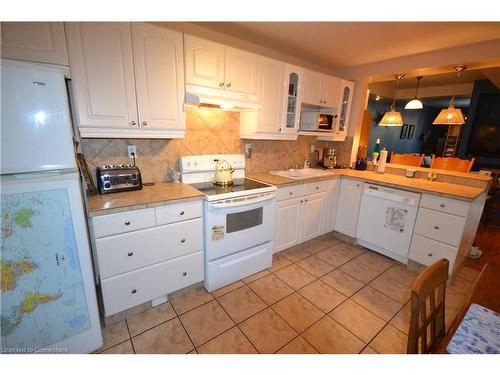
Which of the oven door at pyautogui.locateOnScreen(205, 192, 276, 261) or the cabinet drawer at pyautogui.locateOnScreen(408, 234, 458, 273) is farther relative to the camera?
the cabinet drawer at pyautogui.locateOnScreen(408, 234, 458, 273)

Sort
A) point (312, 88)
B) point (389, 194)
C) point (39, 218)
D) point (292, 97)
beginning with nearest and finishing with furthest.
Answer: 1. point (39, 218)
2. point (389, 194)
3. point (292, 97)
4. point (312, 88)

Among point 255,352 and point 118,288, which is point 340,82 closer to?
point 255,352

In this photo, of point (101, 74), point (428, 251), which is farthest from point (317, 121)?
point (101, 74)

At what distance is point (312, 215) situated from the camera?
113 inches

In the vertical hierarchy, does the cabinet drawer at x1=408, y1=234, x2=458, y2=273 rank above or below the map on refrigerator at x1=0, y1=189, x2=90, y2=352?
below

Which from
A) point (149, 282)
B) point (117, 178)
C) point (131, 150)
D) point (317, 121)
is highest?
point (317, 121)

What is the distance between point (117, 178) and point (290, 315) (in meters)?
1.82

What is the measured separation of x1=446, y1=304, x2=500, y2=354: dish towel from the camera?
0.75m

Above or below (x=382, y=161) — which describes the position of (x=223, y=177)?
below

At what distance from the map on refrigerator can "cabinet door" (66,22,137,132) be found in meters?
0.68

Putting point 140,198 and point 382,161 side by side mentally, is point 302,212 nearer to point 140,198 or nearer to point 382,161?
point 382,161

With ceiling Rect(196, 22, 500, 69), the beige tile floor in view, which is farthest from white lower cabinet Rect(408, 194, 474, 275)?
Result: ceiling Rect(196, 22, 500, 69)

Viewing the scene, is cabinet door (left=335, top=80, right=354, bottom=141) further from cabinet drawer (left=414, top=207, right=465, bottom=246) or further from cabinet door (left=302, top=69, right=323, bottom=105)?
cabinet drawer (left=414, top=207, right=465, bottom=246)

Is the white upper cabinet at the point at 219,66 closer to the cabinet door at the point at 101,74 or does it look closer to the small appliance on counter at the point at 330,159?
the cabinet door at the point at 101,74
